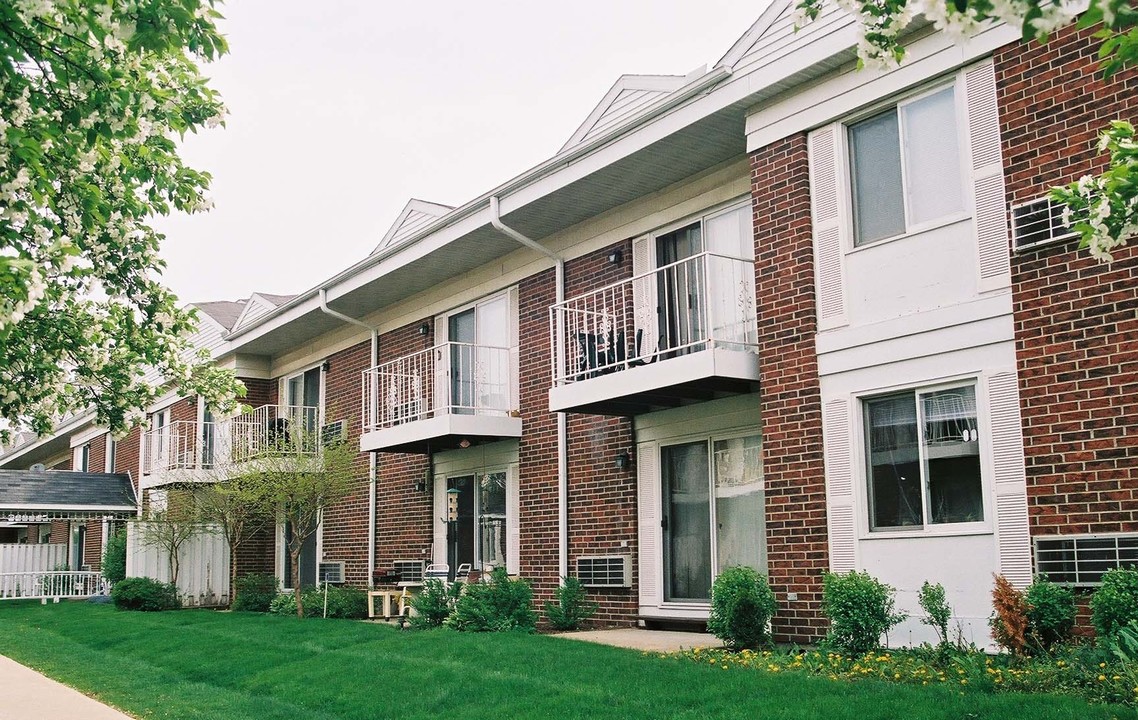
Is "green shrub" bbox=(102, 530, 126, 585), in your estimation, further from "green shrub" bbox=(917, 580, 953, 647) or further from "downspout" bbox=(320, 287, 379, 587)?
"green shrub" bbox=(917, 580, 953, 647)

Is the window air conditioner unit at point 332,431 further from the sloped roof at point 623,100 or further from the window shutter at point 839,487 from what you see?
the window shutter at point 839,487

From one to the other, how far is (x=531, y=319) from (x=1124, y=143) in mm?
10551

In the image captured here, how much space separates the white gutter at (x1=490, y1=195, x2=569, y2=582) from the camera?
14.0 metres

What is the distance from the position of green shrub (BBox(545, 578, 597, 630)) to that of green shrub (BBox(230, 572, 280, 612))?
8054mm

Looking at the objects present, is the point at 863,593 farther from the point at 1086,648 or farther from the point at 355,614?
the point at 355,614

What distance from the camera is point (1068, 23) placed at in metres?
4.02

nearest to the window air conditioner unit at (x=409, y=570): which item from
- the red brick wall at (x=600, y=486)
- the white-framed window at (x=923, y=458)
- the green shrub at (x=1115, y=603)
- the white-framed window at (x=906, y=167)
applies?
the red brick wall at (x=600, y=486)

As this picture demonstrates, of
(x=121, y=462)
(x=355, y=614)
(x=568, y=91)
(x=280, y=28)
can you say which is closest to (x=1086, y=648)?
(x=280, y=28)

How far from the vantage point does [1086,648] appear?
24.8 feet

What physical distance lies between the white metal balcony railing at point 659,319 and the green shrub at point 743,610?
2.34 metres

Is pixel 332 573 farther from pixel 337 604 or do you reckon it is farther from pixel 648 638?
pixel 648 638

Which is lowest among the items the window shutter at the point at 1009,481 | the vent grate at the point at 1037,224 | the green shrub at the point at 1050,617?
the green shrub at the point at 1050,617

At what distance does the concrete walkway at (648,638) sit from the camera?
10.8m

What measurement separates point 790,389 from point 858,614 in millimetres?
2295
